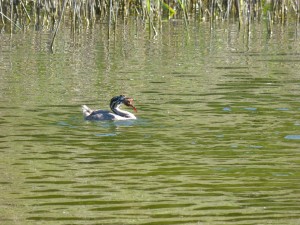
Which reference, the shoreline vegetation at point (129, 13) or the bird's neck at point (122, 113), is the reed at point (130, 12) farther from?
the bird's neck at point (122, 113)

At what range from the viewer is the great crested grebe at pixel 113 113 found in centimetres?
1067

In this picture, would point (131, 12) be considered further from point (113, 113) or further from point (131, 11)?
point (113, 113)

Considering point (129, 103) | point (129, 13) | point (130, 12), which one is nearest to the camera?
point (129, 103)

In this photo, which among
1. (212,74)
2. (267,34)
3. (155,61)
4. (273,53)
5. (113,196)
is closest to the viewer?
(113,196)

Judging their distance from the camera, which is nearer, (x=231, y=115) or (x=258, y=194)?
(x=258, y=194)

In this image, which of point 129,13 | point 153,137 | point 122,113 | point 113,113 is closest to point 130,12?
point 129,13

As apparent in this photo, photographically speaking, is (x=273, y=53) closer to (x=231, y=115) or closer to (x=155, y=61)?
(x=155, y=61)

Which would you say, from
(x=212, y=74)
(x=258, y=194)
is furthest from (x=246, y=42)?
(x=258, y=194)

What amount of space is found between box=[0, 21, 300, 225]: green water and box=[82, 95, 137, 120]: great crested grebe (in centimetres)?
12

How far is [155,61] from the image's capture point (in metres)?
16.0

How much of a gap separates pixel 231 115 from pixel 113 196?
12.9ft

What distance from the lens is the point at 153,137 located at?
31.2 feet

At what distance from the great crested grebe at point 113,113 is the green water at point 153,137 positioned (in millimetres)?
119

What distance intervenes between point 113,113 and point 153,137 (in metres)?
1.64
